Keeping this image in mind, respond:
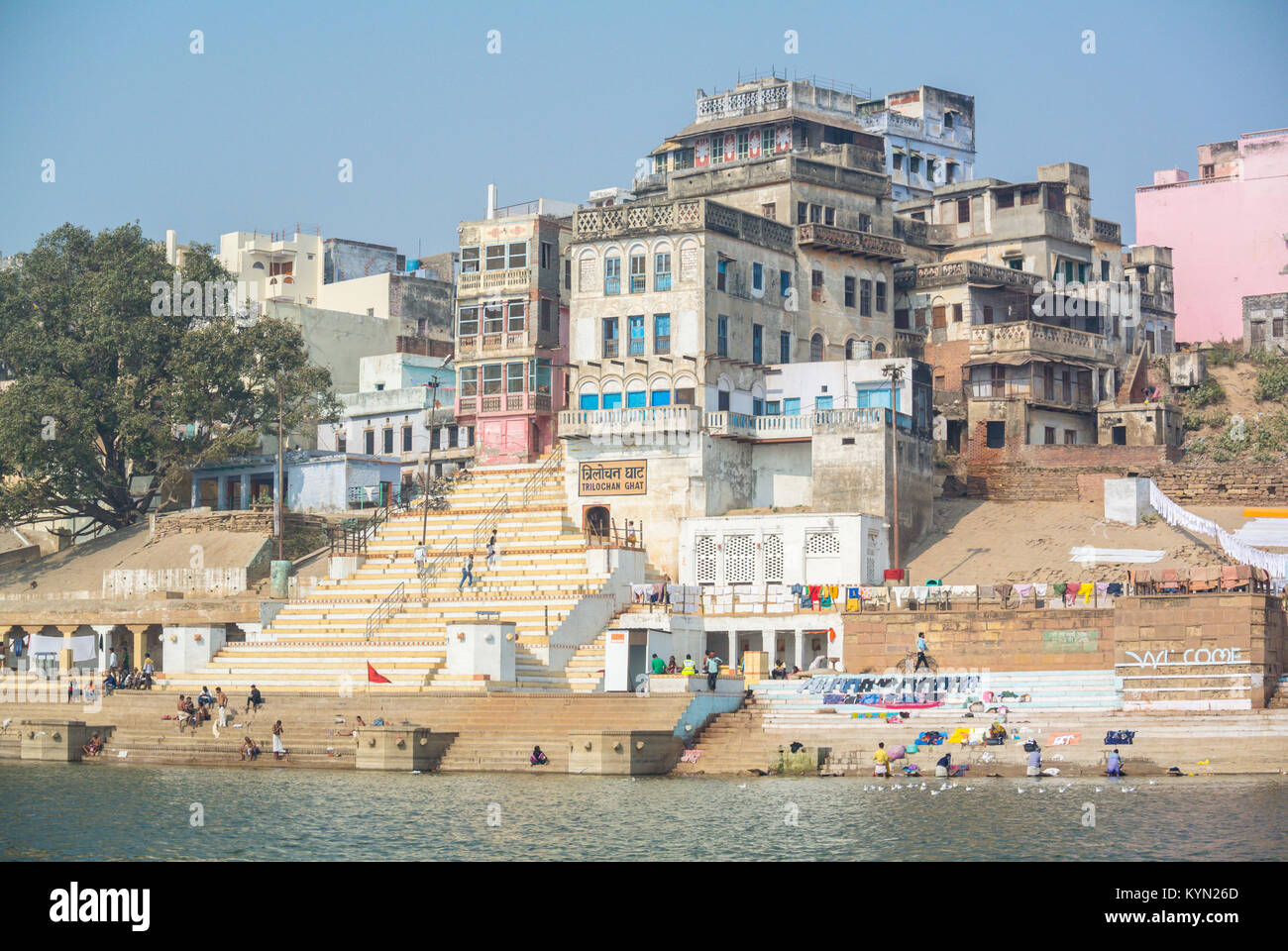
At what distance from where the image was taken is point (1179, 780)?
1436 inches

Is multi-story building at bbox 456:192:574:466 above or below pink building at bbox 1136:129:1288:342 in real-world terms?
below

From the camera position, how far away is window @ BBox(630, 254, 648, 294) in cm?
5781

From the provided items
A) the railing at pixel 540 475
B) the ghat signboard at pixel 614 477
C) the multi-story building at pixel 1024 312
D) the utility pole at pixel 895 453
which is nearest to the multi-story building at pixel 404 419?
the railing at pixel 540 475

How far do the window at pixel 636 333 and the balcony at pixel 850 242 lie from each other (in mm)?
7309

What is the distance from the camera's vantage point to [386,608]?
2007 inches

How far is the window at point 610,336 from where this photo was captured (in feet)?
191

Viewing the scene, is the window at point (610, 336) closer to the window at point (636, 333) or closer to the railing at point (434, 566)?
the window at point (636, 333)

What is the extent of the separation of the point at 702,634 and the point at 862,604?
178 inches

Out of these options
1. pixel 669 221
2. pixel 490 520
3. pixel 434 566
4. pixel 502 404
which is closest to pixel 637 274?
pixel 669 221

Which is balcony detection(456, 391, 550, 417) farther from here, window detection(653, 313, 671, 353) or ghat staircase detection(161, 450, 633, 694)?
window detection(653, 313, 671, 353)

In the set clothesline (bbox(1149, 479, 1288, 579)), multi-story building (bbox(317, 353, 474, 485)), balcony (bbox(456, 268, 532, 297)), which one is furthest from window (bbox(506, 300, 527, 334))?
clothesline (bbox(1149, 479, 1288, 579))

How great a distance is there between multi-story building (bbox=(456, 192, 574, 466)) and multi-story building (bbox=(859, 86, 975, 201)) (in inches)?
862

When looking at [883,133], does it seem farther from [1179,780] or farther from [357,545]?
[1179,780]
